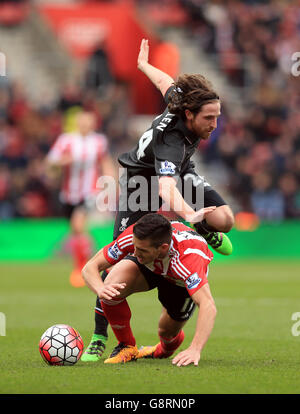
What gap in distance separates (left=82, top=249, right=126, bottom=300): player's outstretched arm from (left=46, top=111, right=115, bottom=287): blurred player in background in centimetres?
708

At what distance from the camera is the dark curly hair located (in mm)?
6809

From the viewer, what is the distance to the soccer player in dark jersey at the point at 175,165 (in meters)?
6.70

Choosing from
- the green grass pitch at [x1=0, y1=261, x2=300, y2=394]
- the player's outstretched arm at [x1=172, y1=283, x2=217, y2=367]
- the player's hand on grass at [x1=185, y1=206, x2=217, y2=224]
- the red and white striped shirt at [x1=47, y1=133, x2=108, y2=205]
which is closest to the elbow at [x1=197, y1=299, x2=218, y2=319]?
→ the player's outstretched arm at [x1=172, y1=283, x2=217, y2=367]

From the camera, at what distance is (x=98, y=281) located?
21.3 ft

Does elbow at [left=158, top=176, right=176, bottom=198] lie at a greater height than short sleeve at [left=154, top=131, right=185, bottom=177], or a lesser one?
lesser

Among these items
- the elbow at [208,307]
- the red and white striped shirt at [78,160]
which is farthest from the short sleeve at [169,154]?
the red and white striped shirt at [78,160]

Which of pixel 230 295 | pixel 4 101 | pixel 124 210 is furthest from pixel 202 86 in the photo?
pixel 4 101

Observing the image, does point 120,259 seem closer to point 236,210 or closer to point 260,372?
point 260,372

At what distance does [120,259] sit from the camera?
267 inches

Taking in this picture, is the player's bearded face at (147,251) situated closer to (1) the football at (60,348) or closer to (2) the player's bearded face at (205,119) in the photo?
(1) the football at (60,348)

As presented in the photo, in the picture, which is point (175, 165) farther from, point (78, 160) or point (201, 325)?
point (78, 160)

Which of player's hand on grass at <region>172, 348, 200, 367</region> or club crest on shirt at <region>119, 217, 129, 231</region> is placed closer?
player's hand on grass at <region>172, 348, 200, 367</region>

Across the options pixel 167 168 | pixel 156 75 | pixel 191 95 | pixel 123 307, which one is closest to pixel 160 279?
pixel 123 307

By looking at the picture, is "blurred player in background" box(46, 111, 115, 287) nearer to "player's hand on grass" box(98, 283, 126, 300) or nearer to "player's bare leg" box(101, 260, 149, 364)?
"player's bare leg" box(101, 260, 149, 364)
